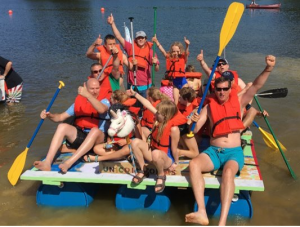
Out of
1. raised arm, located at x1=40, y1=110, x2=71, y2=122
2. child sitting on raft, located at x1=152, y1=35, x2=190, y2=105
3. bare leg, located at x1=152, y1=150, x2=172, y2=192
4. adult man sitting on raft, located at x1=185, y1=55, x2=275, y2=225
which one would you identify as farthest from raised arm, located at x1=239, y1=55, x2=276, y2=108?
raised arm, located at x1=40, y1=110, x2=71, y2=122

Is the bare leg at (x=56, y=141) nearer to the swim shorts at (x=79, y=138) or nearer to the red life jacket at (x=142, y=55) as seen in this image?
the swim shorts at (x=79, y=138)

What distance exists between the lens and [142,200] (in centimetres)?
418

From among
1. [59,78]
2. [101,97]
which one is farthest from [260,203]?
[59,78]

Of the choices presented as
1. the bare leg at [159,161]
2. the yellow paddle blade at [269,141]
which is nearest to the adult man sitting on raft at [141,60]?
the yellow paddle blade at [269,141]

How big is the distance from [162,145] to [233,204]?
1063mm

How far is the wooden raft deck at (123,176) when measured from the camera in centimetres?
386

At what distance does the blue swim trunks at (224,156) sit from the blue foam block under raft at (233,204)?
30 centimetres

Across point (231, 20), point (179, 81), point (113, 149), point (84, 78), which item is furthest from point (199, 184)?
point (84, 78)

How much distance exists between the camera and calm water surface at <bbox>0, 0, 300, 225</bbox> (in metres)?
4.21

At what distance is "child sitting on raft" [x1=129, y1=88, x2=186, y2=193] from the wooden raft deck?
101 millimetres

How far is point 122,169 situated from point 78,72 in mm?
8402

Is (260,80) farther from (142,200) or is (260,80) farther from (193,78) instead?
(193,78)

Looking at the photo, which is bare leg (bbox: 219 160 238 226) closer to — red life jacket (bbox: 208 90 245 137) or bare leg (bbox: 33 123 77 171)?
red life jacket (bbox: 208 90 245 137)

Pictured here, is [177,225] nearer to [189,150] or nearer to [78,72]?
[189,150]
